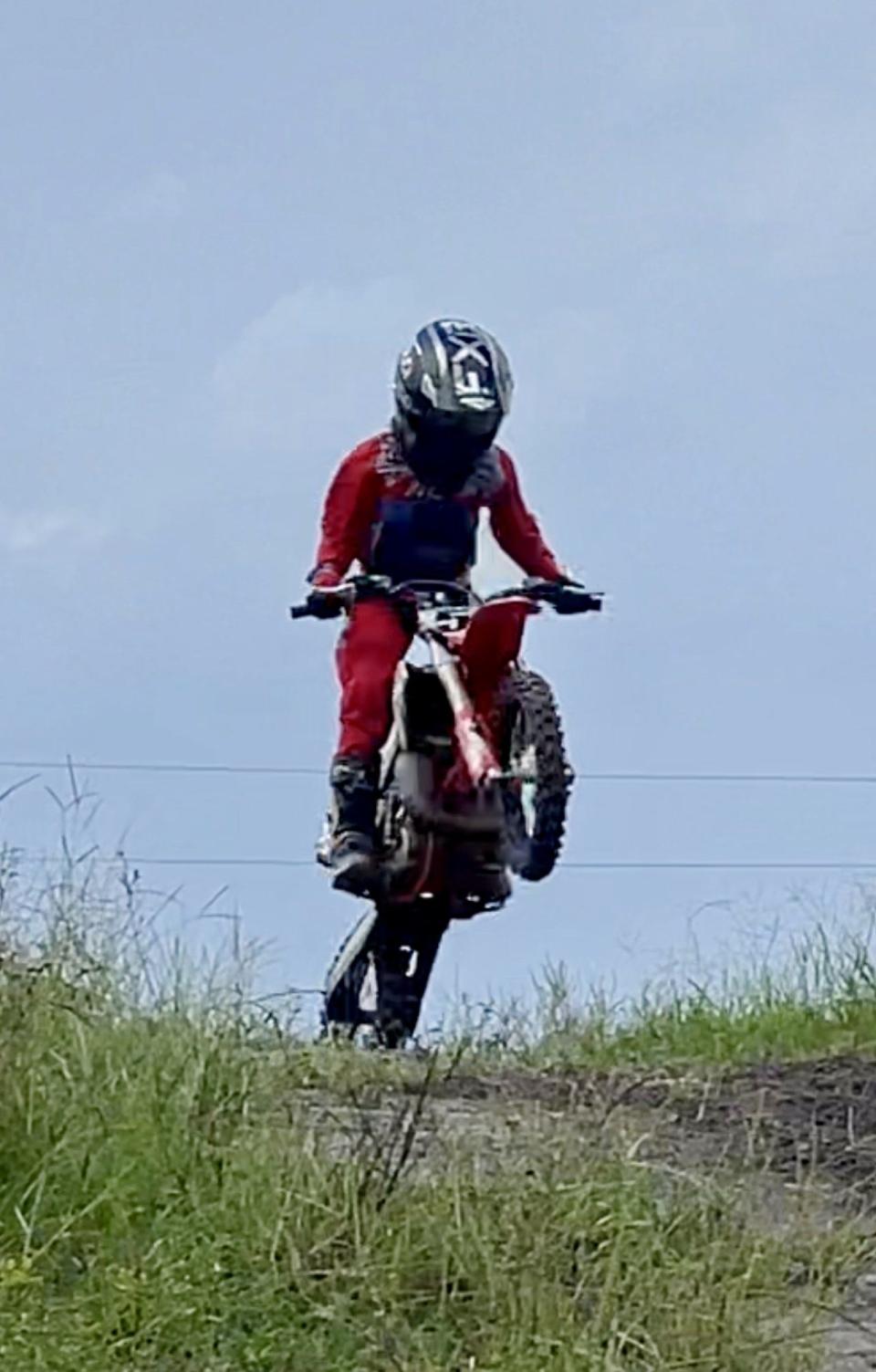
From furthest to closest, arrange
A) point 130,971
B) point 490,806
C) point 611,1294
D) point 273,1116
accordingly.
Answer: point 490,806
point 130,971
point 273,1116
point 611,1294

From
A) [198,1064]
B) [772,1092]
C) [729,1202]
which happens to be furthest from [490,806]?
[729,1202]

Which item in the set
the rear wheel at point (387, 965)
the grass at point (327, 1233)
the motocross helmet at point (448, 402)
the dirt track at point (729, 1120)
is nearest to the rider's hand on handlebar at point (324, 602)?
the motocross helmet at point (448, 402)

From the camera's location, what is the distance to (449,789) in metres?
7.50

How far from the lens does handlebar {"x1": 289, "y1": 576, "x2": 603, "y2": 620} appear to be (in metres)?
7.41

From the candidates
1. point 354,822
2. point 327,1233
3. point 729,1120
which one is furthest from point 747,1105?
point 354,822

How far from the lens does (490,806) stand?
747cm

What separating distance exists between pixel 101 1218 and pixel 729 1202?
0.94 meters

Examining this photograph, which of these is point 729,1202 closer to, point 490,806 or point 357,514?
point 490,806

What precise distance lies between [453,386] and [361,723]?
3.16 ft

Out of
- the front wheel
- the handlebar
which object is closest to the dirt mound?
the front wheel

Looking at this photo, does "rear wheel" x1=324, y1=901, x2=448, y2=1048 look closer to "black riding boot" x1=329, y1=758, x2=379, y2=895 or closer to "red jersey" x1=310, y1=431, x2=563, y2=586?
"black riding boot" x1=329, y1=758, x2=379, y2=895

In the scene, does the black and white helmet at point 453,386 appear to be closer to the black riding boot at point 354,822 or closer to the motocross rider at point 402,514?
the motocross rider at point 402,514

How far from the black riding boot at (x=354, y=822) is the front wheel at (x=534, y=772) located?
40 centimetres

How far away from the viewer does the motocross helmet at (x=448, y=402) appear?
7.65 metres
